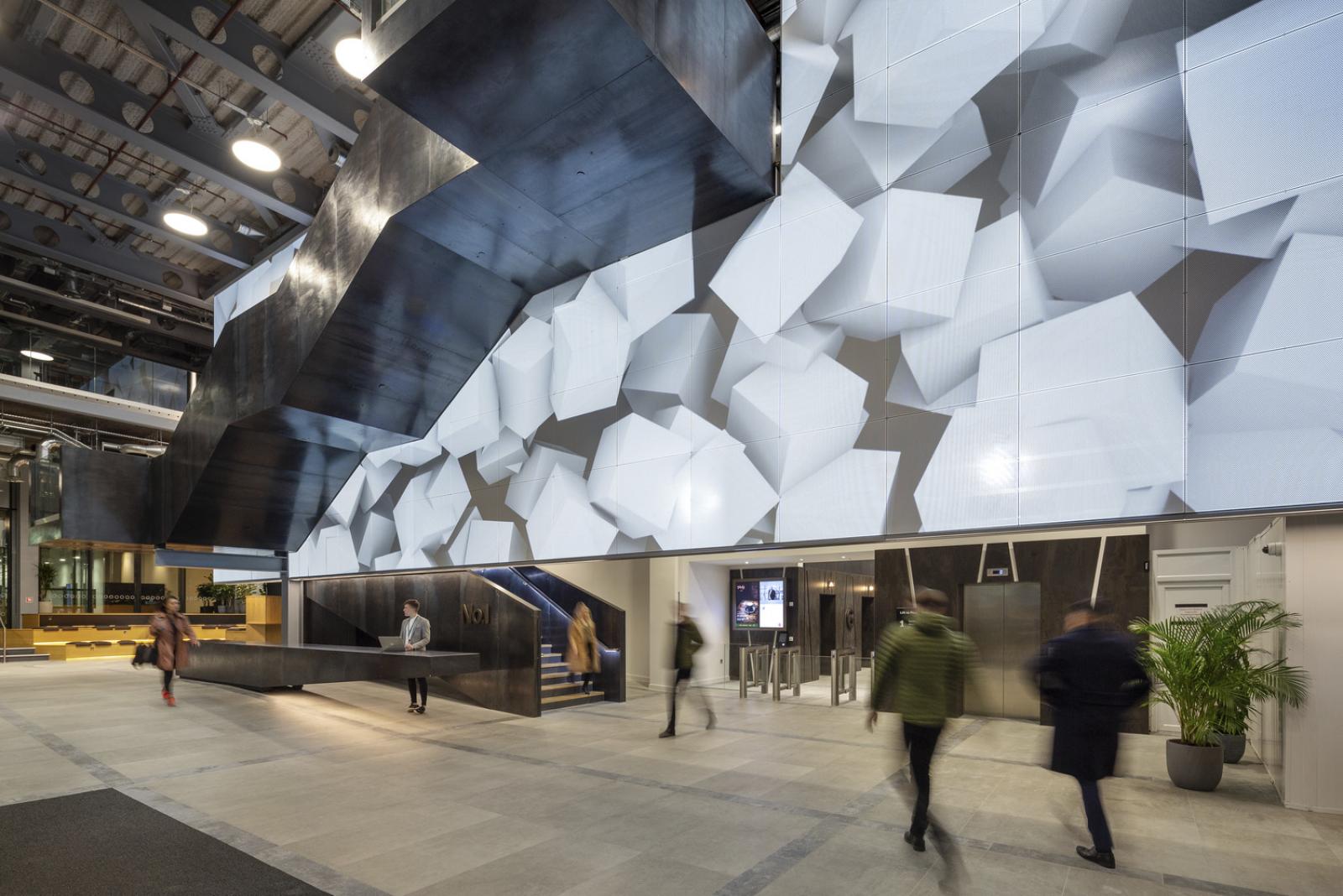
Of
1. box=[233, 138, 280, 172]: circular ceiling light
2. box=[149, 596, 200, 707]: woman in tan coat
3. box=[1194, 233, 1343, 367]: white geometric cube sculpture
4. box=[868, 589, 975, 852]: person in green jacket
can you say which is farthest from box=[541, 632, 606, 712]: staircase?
box=[1194, 233, 1343, 367]: white geometric cube sculpture

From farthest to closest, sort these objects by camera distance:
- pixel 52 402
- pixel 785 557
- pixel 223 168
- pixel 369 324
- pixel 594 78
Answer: pixel 52 402 < pixel 785 557 < pixel 223 168 < pixel 369 324 < pixel 594 78

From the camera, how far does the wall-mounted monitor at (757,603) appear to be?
15047 mm

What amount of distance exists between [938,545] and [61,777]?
10.1 metres

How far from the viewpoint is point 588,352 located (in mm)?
10133

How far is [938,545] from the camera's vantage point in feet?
35.0

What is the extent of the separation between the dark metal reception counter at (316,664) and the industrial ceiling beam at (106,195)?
26.7 feet

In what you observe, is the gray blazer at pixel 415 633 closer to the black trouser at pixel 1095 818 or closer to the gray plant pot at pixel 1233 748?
the black trouser at pixel 1095 818

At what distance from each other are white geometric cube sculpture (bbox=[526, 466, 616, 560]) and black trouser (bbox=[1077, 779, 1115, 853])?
19.6ft

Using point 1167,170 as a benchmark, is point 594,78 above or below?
above

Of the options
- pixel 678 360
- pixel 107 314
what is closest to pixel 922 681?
pixel 678 360

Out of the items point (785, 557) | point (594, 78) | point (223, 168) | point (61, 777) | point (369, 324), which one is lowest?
point (61, 777)

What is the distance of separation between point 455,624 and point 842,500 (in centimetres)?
734

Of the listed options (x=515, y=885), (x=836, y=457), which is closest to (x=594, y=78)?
(x=836, y=457)

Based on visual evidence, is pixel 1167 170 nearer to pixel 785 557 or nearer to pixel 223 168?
pixel 785 557
